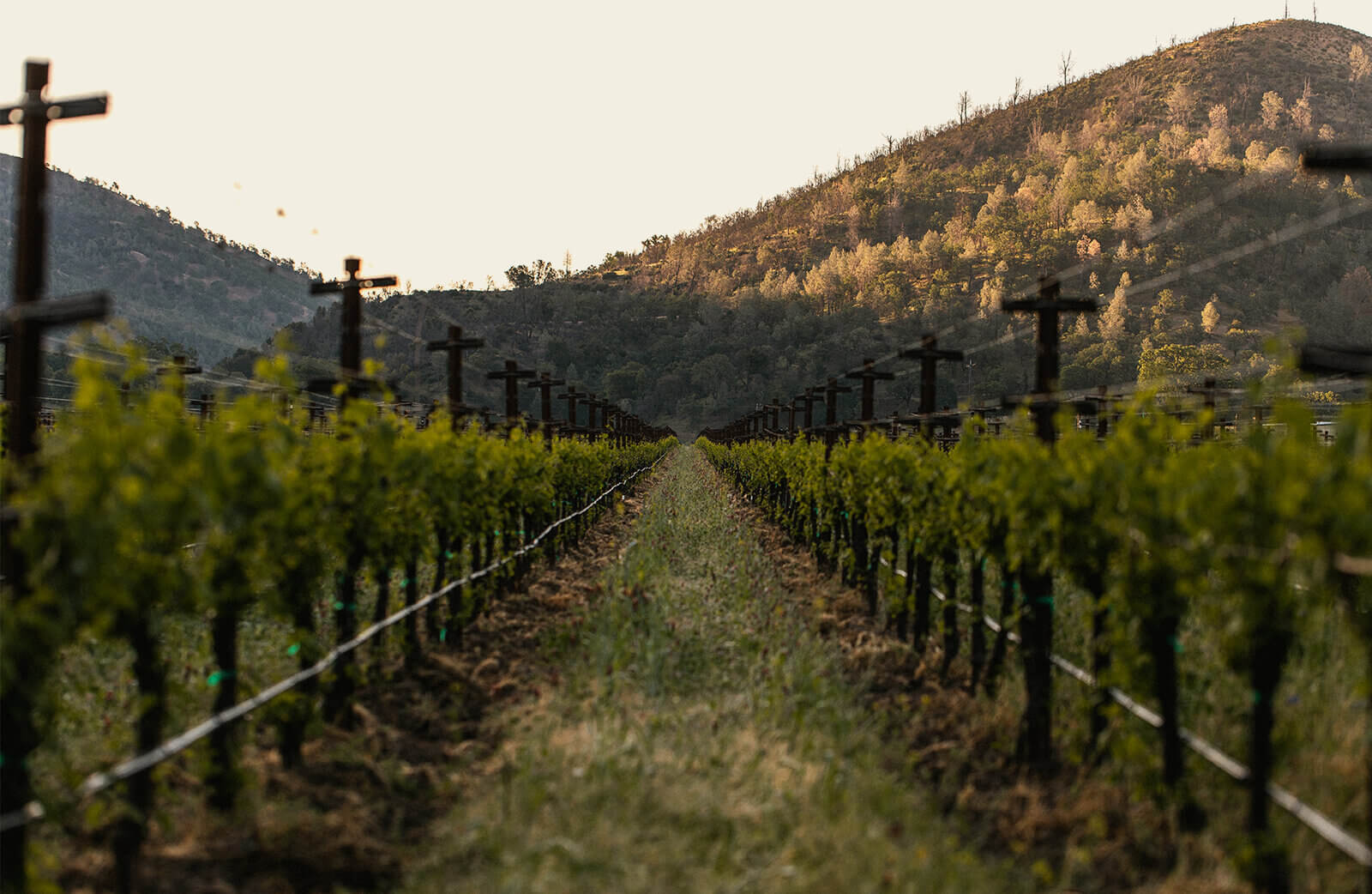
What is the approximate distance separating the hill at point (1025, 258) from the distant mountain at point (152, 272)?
3732 centimetres

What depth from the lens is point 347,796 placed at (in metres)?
5.85

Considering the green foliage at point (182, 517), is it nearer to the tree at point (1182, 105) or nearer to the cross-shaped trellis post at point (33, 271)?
the cross-shaped trellis post at point (33, 271)

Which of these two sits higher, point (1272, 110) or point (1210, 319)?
point (1272, 110)

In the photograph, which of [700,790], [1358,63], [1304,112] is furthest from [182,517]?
[1358,63]

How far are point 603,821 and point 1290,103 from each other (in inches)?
7098

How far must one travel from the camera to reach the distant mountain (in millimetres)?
138875

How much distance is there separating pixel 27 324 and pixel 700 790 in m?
4.36

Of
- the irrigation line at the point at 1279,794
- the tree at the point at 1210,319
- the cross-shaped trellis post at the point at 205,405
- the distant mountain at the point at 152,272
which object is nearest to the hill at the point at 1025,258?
the tree at the point at 1210,319

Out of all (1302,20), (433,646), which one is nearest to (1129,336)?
(433,646)

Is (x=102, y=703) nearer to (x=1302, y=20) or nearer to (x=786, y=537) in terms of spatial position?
(x=786, y=537)

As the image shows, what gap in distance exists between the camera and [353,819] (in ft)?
18.1

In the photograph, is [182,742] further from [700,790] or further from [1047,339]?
[1047,339]

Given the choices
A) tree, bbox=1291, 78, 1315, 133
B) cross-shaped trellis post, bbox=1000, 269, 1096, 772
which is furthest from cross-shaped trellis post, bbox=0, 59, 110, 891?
tree, bbox=1291, 78, 1315, 133

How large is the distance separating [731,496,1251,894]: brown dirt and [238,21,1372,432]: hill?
221ft
